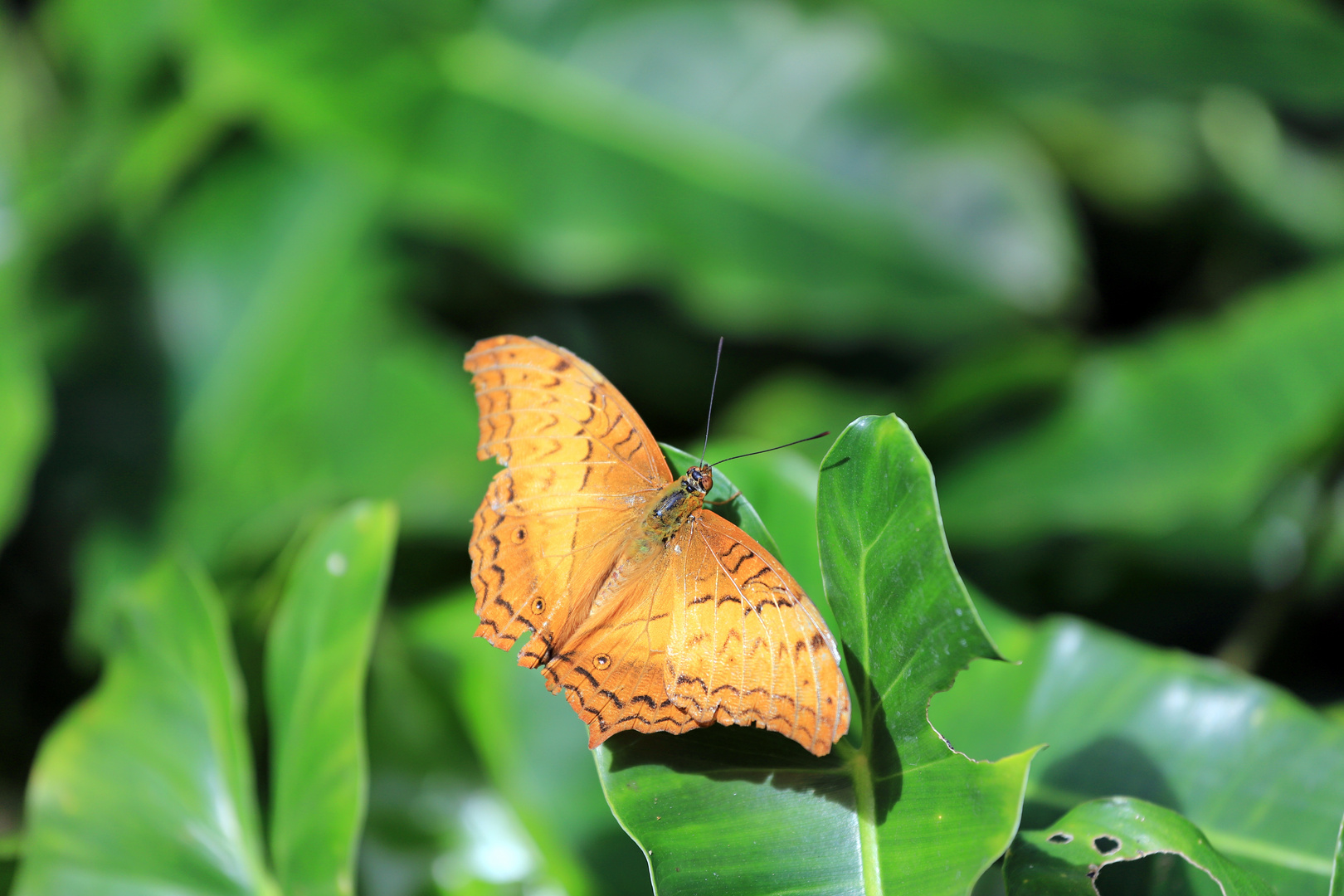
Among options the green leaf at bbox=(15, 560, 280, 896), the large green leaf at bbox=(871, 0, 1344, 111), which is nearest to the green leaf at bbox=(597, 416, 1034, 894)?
the green leaf at bbox=(15, 560, 280, 896)

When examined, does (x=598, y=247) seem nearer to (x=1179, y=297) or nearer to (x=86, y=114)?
(x=86, y=114)

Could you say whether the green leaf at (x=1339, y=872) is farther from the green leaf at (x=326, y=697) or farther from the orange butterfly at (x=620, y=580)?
the green leaf at (x=326, y=697)

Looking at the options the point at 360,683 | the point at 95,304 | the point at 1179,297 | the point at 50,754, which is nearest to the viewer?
the point at 360,683

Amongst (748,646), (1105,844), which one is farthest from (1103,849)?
(748,646)

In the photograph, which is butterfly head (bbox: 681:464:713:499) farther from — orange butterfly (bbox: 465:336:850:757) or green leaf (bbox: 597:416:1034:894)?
green leaf (bbox: 597:416:1034:894)

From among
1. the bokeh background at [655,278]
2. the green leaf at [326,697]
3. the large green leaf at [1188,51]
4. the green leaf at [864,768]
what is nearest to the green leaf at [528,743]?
the bokeh background at [655,278]

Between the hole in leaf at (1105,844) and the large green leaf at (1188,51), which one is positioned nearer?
the hole in leaf at (1105,844)

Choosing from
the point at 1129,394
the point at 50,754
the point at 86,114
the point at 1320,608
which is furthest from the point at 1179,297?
the point at 86,114
